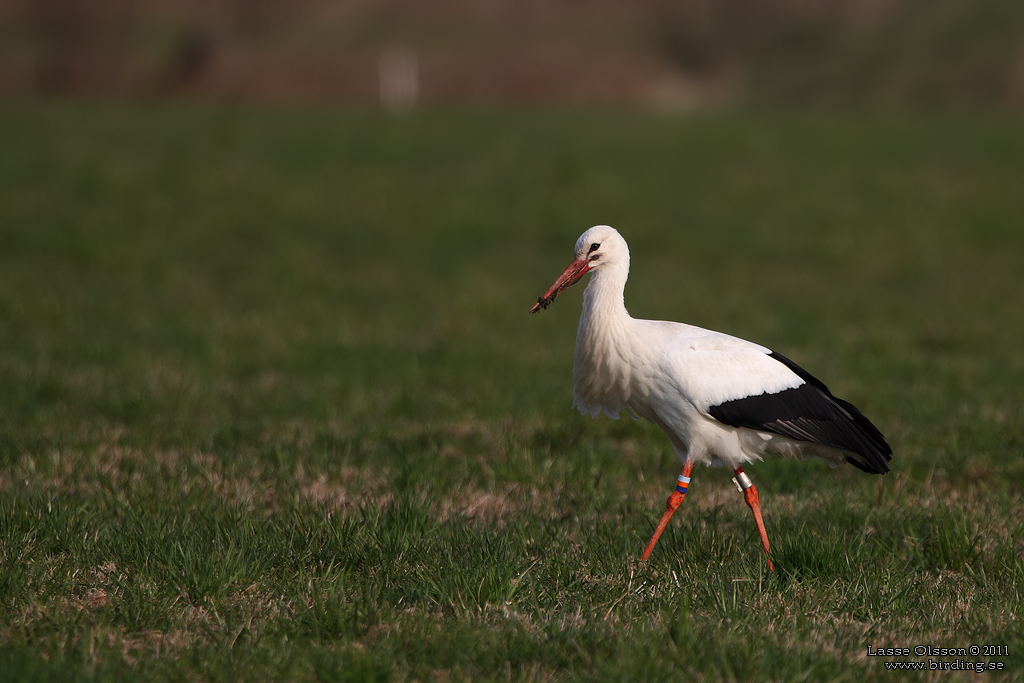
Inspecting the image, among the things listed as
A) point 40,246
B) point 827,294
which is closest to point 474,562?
point 827,294

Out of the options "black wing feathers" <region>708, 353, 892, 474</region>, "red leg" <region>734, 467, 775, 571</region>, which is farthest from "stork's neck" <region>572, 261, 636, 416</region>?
"red leg" <region>734, 467, 775, 571</region>

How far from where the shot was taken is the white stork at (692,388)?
4.38 meters

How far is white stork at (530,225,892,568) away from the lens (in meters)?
4.38

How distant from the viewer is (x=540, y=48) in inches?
3671

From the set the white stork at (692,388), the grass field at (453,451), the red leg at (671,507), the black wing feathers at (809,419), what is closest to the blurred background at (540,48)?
the grass field at (453,451)

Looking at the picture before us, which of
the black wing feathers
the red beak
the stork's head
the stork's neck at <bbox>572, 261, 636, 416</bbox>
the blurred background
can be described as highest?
the blurred background

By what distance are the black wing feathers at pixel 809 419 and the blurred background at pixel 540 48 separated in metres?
67.8

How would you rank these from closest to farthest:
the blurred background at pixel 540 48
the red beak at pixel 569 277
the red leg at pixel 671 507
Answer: the red beak at pixel 569 277 < the red leg at pixel 671 507 < the blurred background at pixel 540 48

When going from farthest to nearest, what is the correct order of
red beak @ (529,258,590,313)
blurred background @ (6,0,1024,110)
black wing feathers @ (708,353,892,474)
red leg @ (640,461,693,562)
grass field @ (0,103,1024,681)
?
1. blurred background @ (6,0,1024,110)
2. black wing feathers @ (708,353,892,474)
3. red leg @ (640,461,693,562)
4. red beak @ (529,258,590,313)
5. grass field @ (0,103,1024,681)

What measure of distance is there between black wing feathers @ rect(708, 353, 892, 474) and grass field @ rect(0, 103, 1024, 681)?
412 mm

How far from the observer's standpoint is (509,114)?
3309 cm

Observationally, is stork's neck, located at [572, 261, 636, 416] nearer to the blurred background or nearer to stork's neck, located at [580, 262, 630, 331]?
stork's neck, located at [580, 262, 630, 331]

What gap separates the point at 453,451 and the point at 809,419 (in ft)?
7.98

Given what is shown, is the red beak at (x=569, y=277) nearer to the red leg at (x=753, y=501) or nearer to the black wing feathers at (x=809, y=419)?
the black wing feathers at (x=809, y=419)
